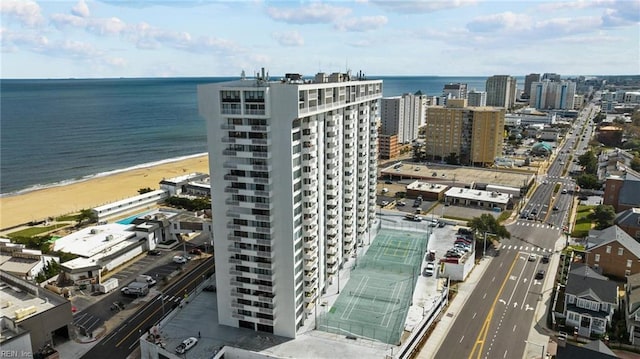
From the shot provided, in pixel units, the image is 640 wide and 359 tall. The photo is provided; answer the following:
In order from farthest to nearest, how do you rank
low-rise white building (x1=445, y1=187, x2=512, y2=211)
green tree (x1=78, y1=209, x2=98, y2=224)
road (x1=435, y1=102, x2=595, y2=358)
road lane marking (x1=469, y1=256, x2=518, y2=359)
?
low-rise white building (x1=445, y1=187, x2=512, y2=211) → green tree (x1=78, y1=209, x2=98, y2=224) → road (x1=435, y1=102, x2=595, y2=358) → road lane marking (x1=469, y1=256, x2=518, y2=359)

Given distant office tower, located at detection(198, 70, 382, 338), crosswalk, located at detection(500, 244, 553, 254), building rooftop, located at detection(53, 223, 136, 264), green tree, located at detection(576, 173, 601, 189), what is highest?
distant office tower, located at detection(198, 70, 382, 338)

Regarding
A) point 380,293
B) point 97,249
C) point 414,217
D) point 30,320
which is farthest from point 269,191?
point 414,217

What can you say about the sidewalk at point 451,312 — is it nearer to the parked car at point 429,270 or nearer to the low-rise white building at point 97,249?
the parked car at point 429,270

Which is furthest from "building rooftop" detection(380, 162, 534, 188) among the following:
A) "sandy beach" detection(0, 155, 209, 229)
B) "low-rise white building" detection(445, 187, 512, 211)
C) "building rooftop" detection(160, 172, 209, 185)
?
"sandy beach" detection(0, 155, 209, 229)

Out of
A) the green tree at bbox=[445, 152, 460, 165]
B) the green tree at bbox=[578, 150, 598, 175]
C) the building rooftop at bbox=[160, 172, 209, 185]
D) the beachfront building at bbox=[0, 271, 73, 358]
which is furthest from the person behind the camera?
the green tree at bbox=[445, 152, 460, 165]

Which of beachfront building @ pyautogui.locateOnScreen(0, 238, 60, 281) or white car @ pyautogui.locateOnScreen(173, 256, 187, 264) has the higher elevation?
beachfront building @ pyautogui.locateOnScreen(0, 238, 60, 281)

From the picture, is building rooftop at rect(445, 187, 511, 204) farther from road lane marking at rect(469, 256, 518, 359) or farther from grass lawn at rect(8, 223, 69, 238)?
grass lawn at rect(8, 223, 69, 238)
